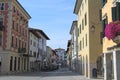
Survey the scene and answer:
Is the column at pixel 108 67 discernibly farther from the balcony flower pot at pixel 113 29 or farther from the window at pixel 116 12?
the balcony flower pot at pixel 113 29

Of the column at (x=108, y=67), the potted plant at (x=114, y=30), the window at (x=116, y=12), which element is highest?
the window at (x=116, y=12)

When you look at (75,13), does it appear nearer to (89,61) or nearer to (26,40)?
(26,40)

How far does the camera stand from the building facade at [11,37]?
165 feet

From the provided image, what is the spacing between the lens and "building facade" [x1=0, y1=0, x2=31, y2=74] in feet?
165

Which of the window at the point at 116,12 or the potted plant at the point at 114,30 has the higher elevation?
the window at the point at 116,12

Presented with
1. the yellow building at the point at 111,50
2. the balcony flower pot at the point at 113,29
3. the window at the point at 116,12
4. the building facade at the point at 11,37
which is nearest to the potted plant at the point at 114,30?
the balcony flower pot at the point at 113,29

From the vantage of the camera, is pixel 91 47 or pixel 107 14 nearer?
pixel 107 14

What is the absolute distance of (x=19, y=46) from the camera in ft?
199

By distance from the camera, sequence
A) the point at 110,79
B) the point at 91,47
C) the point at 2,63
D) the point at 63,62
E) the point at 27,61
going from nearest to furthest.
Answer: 1. the point at 110,79
2. the point at 91,47
3. the point at 2,63
4. the point at 27,61
5. the point at 63,62

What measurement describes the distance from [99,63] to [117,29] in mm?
20882

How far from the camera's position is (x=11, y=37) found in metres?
52.9

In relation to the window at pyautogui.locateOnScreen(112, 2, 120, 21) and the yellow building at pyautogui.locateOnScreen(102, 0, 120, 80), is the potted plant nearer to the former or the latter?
the yellow building at pyautogui.locateOnScreen(102, 0, 120, 80)

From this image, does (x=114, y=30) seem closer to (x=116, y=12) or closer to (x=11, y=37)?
Result: (x=116, y=12)

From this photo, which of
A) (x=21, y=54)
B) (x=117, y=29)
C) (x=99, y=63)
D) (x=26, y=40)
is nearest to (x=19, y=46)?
(x=21, y=54)
